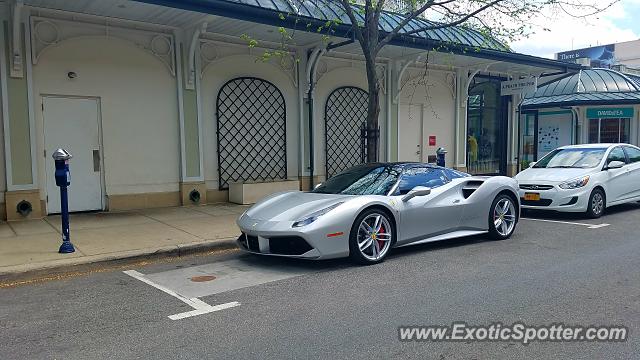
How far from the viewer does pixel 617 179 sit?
34.4 ft

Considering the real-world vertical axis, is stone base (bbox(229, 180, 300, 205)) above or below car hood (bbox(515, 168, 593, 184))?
below

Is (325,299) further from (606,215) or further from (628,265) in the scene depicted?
(606,215)

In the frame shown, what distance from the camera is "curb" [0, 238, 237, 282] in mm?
5957

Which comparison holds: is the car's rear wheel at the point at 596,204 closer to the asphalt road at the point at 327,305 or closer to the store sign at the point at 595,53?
the asphalt road at the point at 327,305

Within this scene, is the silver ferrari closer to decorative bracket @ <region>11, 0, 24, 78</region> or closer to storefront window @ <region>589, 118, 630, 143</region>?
decorative bracket @ <region>11, 0, 24, 78</region>

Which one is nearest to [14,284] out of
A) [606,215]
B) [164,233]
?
[164,233]

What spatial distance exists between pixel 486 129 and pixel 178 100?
1186 centimetres

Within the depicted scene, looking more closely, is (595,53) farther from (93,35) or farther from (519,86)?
(93,35)

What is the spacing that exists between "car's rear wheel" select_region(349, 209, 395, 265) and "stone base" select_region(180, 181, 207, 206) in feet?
19.1

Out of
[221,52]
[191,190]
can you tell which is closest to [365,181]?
[191,190]

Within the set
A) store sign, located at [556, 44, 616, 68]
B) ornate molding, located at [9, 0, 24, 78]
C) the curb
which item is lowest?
the curb

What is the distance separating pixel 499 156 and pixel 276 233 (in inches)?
590

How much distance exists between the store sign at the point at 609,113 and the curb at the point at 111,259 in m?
21.1

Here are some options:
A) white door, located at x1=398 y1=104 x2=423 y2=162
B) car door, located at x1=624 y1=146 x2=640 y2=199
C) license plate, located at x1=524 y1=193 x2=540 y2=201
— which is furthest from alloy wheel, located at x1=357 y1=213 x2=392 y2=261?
white door, located at x1=398 y1=104 x2=423 y2=162
